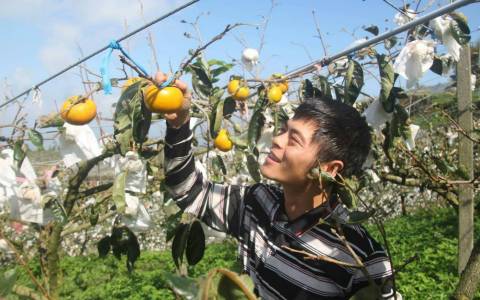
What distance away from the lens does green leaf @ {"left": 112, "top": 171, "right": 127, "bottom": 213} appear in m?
1.33

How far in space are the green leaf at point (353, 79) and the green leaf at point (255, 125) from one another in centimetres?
26

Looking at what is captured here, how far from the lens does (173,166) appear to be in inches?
52.4

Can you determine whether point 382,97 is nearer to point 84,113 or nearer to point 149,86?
point 149,86

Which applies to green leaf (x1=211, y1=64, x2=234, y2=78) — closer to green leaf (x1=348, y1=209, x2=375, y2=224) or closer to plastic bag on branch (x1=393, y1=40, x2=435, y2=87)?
plastic bag on branch (x1=393, y1=40, x2=435, y2=87)

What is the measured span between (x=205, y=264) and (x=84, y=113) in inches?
132

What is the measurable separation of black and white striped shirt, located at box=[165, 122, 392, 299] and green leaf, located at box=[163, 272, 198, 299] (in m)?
0.61

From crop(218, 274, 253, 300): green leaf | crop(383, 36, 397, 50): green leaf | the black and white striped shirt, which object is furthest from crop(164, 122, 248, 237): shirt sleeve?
crop(218, 274, 253, 300): green leaf

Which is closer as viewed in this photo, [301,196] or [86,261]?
[301,196]

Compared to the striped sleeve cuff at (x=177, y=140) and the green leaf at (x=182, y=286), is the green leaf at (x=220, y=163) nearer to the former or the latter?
the striped sleeve cuff at (x=177, y=140)

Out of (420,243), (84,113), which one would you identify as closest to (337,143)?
(84,113)

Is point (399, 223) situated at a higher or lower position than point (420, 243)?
lower

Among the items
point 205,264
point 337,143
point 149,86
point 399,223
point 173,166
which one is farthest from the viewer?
point 399,223

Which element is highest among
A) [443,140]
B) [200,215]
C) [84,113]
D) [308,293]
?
[84,113]

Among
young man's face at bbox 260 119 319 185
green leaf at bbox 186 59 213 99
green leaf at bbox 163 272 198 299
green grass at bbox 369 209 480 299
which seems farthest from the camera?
green grass at bbox 369 209 480 299
